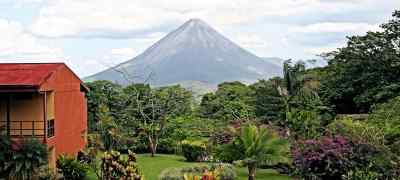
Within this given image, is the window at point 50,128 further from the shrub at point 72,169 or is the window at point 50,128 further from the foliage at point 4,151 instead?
the foliage at point 4,151

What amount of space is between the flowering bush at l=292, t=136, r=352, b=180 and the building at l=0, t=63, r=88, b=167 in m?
8.34

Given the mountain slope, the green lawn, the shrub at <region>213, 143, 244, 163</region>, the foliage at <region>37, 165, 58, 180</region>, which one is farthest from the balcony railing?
the mountain slope

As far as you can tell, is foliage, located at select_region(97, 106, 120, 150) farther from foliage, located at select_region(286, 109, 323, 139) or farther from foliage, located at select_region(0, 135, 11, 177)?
foliage, located at select_region(286, 109, 323, 139)

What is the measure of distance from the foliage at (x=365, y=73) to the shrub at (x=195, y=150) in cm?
703

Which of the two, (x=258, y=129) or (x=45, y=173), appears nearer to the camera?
(x=45, y=173)

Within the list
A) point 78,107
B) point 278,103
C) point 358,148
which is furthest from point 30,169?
point 278,103

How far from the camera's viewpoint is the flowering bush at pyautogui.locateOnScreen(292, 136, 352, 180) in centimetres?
1731

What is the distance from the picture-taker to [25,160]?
16859 millimetres

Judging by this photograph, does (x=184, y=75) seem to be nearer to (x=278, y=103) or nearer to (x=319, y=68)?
(x=319, y=68)

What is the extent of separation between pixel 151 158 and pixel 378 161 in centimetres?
1347

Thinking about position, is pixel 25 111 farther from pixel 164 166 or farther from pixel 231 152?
pixel 231 152

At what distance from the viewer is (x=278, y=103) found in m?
27.6

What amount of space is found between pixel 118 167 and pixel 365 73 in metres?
15.9

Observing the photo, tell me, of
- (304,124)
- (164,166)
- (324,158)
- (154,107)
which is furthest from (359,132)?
(154,107)
